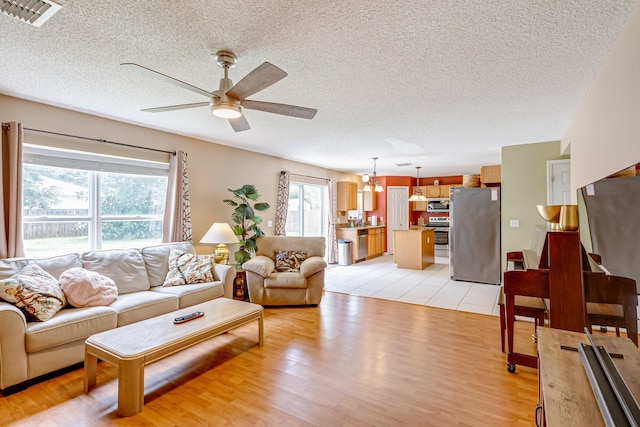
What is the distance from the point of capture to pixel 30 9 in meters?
1.66

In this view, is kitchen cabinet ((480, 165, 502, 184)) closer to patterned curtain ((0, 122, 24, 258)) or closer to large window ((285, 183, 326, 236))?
large window ((285, 183, 326, 236))

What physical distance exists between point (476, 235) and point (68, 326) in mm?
5871

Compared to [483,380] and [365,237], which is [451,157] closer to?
[365,237]

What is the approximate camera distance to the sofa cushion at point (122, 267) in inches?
128

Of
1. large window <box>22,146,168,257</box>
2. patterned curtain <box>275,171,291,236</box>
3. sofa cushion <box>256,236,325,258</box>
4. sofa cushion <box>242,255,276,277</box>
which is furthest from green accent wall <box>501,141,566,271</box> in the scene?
large window <box>22,146,168,257</box>

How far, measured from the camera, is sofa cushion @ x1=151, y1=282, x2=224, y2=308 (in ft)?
11.0

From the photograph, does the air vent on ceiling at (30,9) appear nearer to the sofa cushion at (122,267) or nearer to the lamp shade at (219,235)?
the sofa cushion at (122,267)

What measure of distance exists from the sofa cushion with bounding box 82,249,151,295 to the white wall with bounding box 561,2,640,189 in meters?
4.26

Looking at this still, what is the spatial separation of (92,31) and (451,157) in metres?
5.86

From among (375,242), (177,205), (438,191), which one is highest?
(438,191)

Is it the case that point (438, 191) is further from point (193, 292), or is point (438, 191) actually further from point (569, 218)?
point (193, 292)

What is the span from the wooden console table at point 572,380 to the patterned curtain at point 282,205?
16.3ft

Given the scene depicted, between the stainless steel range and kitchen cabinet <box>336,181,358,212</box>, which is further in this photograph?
the stainless steel range

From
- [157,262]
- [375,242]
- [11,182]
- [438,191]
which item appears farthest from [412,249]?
[11,182]
